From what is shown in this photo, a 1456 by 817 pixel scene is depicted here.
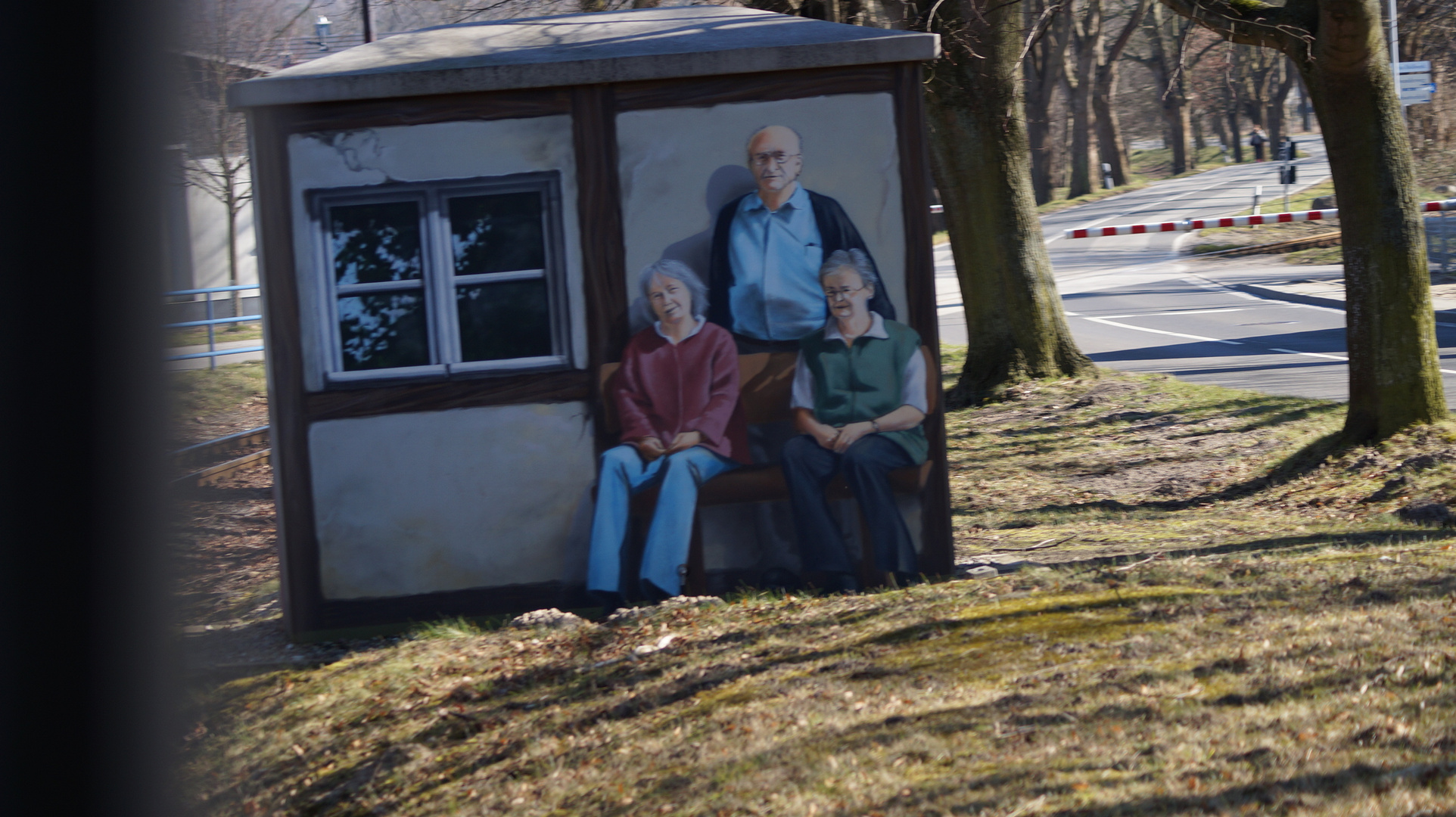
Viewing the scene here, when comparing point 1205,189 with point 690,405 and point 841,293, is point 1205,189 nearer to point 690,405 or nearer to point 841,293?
point 841,293

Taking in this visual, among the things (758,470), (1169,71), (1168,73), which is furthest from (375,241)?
(1169,71)

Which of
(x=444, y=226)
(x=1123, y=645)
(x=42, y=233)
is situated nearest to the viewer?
(x=1123, y=645)

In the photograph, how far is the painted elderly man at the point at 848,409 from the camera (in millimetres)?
6559

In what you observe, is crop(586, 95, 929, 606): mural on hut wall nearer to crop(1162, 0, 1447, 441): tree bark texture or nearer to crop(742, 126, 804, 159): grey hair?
crop(742, 126, 804, 159): grey hair

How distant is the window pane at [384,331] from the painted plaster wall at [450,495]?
0.30m

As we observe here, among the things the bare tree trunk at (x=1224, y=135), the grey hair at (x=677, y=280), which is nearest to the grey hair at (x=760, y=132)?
the grey hair at (x=677, y=280)

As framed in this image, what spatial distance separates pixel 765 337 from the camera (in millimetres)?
6570

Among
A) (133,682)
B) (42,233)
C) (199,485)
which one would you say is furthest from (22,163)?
(133,682)

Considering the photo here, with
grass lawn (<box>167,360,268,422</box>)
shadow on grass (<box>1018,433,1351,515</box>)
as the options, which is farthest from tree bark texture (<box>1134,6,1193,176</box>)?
shadow on grass (<box>1018,433,1351,515</box>)

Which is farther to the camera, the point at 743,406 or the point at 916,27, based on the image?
the point at 916,27

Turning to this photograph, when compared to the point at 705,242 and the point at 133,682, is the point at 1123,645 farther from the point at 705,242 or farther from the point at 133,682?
the point at 133,682

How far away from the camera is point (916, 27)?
40.3 feet

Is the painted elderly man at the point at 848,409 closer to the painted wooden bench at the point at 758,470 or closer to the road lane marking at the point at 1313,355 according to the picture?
the painted wooden bench at the point at 758,470

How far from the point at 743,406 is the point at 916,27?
22.8 feet
